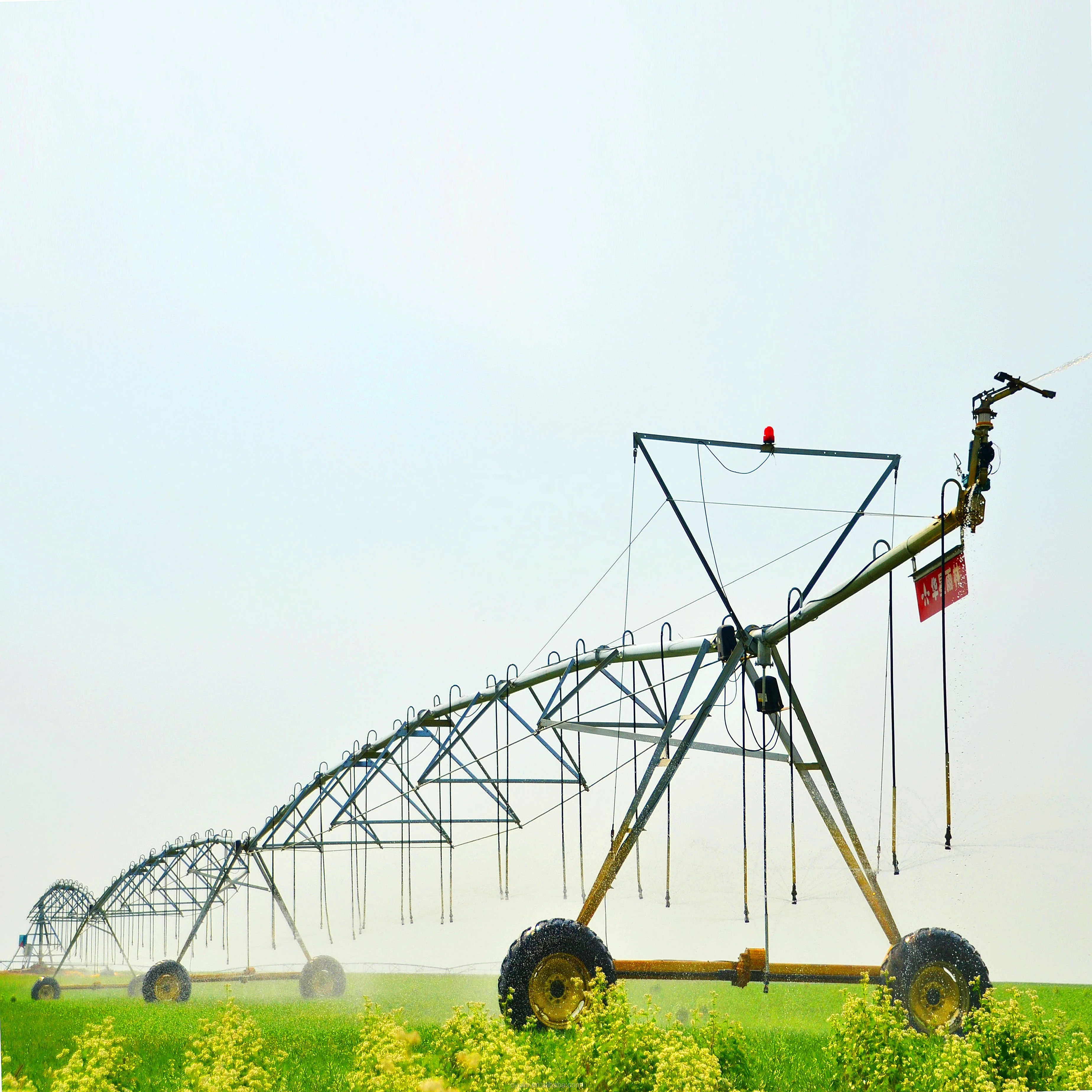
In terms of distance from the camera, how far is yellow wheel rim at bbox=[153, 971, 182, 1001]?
1897 cm

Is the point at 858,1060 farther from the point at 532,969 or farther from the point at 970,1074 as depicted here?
the point at 532,969

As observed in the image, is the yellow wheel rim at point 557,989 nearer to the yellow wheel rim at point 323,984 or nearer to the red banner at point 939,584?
the red banner at point 939,584

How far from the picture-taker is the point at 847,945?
52.7ft

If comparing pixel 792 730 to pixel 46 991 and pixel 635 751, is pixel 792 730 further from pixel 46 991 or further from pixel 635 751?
pixel 46 991

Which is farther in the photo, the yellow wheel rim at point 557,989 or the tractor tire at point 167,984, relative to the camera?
the tractor tire at point 167,984

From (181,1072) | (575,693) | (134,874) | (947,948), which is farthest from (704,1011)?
(134,874)

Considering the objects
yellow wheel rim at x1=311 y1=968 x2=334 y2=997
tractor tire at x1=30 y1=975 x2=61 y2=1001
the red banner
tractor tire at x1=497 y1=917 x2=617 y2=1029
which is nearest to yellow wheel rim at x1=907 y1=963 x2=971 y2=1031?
tractor tire at x1=497 y1=917 x2=617 y2=1029

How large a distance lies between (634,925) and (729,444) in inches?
261

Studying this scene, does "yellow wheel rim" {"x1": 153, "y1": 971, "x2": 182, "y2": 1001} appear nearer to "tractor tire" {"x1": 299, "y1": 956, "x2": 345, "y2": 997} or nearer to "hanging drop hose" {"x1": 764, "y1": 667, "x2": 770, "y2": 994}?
"tractor tire" {"x1": 299, "y1": 956, "x2": 345, "y2": 997}

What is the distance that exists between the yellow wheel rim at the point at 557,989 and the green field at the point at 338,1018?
9.7 inches

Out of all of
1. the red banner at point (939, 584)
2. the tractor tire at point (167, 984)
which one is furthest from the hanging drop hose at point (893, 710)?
the tractor tire at point (167, 984)

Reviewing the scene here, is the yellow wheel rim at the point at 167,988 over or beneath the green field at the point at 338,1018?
beneath

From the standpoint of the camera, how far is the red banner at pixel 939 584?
1384 centimetres

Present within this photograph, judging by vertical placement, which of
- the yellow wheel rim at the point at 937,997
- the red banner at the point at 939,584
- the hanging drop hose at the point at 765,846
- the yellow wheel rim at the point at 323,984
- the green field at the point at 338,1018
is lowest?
the yellow wheel rim at the point at 323,984
